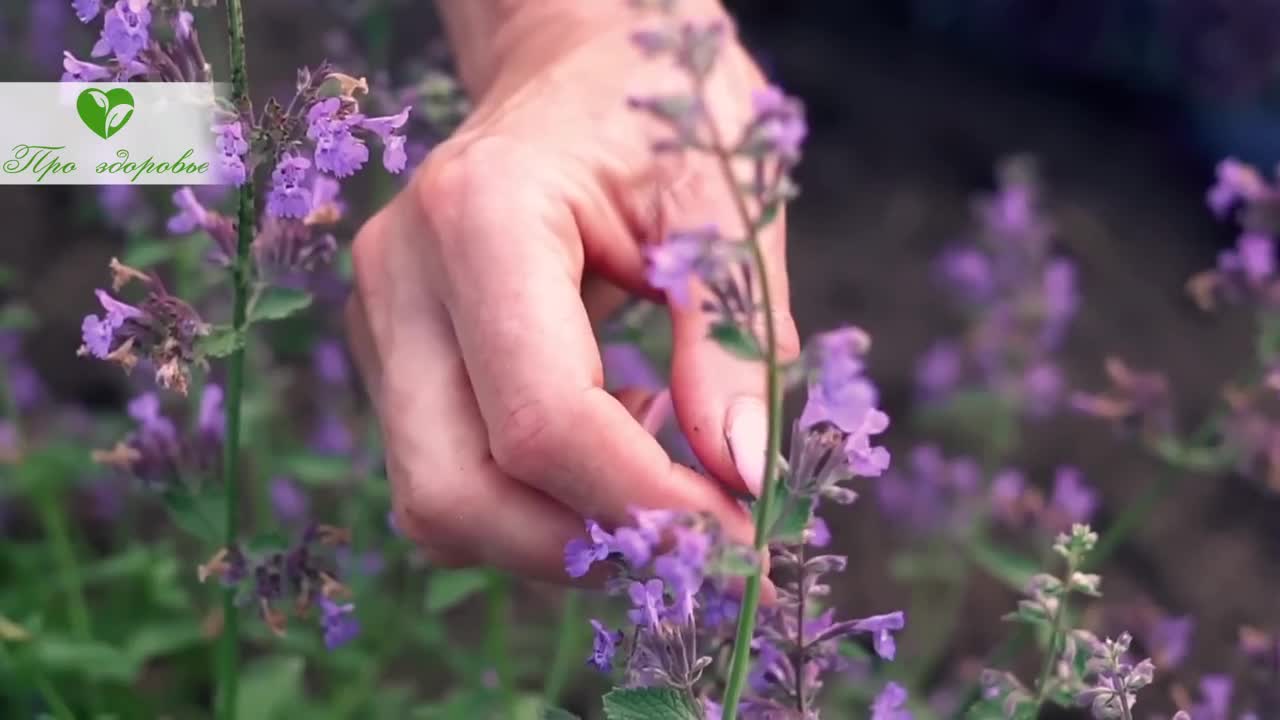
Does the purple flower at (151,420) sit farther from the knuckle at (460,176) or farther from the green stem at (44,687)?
the knuckle at (460,176)

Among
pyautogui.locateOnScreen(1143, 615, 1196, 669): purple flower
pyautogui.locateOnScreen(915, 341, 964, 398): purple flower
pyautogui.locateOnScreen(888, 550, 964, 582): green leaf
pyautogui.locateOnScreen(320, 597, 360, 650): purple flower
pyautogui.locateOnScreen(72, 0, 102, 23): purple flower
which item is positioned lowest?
pyautogui.locateOnScreen(888, 550, 964, 582): green leaf

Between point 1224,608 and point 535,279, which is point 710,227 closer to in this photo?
point 535,279

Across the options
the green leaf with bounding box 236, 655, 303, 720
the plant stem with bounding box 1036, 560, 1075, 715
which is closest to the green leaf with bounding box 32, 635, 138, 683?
the green leaf with bounding box 236, 655, 303, 720

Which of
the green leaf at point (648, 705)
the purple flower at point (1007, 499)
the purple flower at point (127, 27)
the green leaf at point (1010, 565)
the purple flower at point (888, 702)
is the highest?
the purple flower at point (127, 27)

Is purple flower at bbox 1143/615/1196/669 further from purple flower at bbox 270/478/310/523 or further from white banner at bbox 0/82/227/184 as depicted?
purple flower at bbox 270/478/310/523

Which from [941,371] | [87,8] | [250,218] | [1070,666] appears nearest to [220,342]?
[250,218]

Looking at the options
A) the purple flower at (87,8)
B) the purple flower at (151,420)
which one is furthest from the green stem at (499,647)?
the purple flower at (87,8)

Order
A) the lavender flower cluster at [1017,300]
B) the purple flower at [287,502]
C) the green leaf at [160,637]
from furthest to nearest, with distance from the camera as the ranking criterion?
the lavender flower cluster at [1017,300] → the purple flower at [287,502] → the green leaf at [160,637]
